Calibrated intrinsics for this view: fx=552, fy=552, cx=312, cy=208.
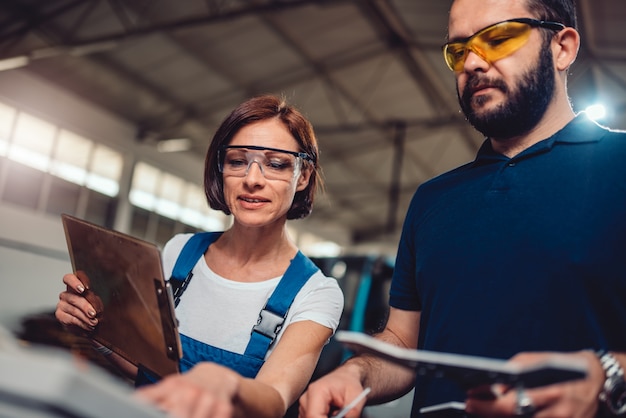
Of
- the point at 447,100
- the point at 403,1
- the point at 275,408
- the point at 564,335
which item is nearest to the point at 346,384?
the point at 275,408

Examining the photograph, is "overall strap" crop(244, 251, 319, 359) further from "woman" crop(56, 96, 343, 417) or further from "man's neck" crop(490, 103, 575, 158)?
"man's neck" crop(490, 103, 575, 158)

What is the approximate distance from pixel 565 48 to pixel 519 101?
248mm

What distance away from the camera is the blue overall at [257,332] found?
5.46 feet

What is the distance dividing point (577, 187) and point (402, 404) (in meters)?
5.44

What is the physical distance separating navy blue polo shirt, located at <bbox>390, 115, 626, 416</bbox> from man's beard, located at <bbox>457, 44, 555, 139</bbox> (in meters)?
0.08

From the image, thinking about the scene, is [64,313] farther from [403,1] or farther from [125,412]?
[403,1]

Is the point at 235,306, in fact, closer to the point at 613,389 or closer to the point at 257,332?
the point at 257,332

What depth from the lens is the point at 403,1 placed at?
9.45 metres

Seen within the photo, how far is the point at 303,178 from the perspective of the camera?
205cm

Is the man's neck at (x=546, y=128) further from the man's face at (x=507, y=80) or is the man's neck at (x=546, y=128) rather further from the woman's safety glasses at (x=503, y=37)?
the woman's safety glasses at (x=503, y=37)

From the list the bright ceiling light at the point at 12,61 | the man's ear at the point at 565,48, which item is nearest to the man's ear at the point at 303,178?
the man's ear at the point at 565,48

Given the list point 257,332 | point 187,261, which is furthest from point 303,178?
point 257,332

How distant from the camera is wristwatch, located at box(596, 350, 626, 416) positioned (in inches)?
41.8

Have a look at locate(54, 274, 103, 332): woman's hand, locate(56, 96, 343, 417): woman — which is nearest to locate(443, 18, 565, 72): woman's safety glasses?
locate(56, 96, 343, 417): woman
